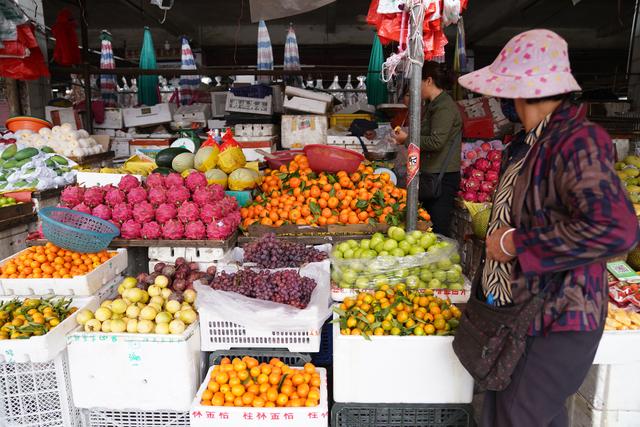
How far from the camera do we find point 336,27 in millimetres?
12555

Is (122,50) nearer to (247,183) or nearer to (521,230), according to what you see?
(247,183)

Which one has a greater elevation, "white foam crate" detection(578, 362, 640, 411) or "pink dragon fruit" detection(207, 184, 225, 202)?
"pink dragon fruit" detection(207, 184, 225, 202)

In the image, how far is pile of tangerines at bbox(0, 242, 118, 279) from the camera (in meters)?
2.97

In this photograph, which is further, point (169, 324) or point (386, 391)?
point (169, 324)

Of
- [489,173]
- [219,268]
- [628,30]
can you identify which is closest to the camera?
[219,268]

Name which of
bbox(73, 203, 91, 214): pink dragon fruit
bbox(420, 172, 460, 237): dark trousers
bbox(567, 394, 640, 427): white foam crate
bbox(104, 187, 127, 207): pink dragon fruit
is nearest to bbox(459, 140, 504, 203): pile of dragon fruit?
bbox(420, 172, 460, 237): dark trousers

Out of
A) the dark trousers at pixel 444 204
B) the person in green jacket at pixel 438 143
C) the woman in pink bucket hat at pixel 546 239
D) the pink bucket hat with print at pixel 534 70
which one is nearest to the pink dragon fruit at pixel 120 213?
the person in green jacket at pixel 438 143

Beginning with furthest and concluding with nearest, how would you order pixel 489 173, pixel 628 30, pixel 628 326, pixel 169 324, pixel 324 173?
1. pixel 628 30
2. pixel 489 173
3. pixel 324 173
4. pixel 169 324
5. pixel 628 326

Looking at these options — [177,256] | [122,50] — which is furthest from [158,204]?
[122,50]

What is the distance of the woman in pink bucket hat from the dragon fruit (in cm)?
231

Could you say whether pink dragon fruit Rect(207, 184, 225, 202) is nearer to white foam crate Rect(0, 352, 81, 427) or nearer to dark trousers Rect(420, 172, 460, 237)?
white foam crate Rect(0, 352, 81, 427)

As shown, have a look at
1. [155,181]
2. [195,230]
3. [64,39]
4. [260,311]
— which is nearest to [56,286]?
[195,230]

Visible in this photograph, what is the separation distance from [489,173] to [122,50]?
12.5m

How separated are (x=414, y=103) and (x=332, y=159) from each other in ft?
3.88
